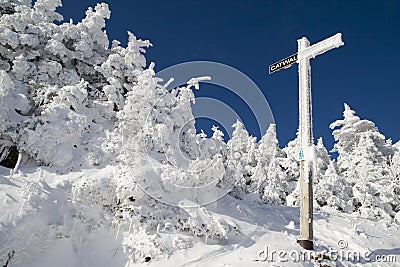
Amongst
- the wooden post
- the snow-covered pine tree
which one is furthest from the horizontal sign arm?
the snow-covered pine tree

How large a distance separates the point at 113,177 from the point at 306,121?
7.62 m

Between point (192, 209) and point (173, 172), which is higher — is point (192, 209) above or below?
below

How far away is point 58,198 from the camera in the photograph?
1035cm

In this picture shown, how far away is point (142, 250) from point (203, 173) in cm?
402

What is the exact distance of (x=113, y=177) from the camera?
11.8 metres

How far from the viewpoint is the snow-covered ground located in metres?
8.96

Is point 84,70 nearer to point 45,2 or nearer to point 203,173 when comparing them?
point 45,2

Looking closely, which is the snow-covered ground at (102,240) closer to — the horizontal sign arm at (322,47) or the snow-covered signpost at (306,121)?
the snow-covered signpost at (306,121)

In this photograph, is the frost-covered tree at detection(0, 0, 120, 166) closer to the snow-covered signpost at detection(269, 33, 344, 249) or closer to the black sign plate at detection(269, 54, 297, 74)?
the black sign plate at detection(269, 54, 297, 74)

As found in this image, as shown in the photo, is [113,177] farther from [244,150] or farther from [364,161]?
[244,150]

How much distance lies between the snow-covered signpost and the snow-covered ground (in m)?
0.89

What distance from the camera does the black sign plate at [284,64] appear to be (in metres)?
12.1

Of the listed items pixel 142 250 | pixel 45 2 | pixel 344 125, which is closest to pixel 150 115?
pixel 142 250

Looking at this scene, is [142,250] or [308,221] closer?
[142,250]
